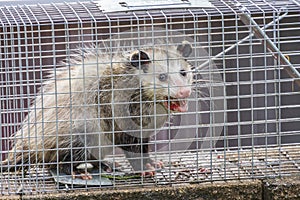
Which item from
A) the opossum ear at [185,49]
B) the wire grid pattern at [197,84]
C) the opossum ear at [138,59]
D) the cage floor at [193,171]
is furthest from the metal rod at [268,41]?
the opossum ear at [138,59]

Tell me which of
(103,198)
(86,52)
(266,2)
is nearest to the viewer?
(103,198)

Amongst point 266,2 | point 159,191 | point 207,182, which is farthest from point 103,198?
point 266,2

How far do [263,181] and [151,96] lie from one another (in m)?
0.79

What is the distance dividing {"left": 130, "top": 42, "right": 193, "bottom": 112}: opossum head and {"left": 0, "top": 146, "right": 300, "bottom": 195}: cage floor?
0.32 meters

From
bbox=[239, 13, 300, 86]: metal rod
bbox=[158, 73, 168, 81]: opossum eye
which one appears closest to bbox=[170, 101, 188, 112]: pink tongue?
bbox=[158, 73, 168, 81]: opossum eye

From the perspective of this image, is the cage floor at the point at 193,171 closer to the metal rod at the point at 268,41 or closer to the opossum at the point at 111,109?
the opossum at the point at 111,109

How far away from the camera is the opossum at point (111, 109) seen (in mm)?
3777

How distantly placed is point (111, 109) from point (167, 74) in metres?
0.37

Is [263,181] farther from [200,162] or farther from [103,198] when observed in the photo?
[103,198]

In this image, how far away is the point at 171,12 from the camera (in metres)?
3.81

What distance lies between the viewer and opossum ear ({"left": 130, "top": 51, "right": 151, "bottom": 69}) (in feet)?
12.4

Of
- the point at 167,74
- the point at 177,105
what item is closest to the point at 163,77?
the point at 167,74

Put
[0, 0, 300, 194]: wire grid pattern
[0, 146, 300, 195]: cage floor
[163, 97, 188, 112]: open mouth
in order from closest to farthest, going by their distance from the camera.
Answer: [0, 0, 300, 194]: wire grid pattern → [0, 146, 300, 195]: cage floor → [163, 97, 188, 112]: open mouth

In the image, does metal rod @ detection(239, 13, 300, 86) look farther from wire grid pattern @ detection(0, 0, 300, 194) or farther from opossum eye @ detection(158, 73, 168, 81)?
opossum eye @ detection(158, 73, 168, 81)
